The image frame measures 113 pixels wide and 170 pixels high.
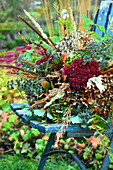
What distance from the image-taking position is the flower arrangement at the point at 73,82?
3.46 ft

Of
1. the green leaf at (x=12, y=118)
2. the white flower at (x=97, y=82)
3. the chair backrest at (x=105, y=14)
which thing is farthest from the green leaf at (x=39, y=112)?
the green leaf at (x=12, y=118)

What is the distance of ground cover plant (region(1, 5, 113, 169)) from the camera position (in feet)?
3.45

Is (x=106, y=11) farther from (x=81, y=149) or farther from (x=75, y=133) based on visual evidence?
(x=81, y=149)

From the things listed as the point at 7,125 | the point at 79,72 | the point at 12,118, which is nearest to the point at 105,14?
the point at 79,72

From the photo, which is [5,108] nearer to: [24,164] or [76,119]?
[24,164]

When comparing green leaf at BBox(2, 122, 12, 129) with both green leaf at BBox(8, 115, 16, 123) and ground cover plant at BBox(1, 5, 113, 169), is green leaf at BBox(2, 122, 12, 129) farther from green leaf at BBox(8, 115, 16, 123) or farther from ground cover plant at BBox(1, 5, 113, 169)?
ground cover plant at BBox(1, 5, 113, 169)

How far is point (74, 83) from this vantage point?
1.06 metres

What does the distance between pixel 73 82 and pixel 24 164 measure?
4.73 feet

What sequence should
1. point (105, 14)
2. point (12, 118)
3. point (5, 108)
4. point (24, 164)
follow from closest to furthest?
point (105, 14), point (24, 164), point (12, 118), point (5, 108)

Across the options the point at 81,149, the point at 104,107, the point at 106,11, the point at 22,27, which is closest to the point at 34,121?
the point at 104,107

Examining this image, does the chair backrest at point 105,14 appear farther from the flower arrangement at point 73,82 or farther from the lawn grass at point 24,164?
the lawn grass at point 24,164

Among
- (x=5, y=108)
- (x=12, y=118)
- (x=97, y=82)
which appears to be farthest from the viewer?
(x=5, y=108)

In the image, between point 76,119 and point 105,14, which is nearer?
point 76,119

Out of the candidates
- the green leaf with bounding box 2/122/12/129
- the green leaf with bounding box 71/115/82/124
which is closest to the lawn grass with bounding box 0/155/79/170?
the green leaf with bounding box 2/122/12/129
